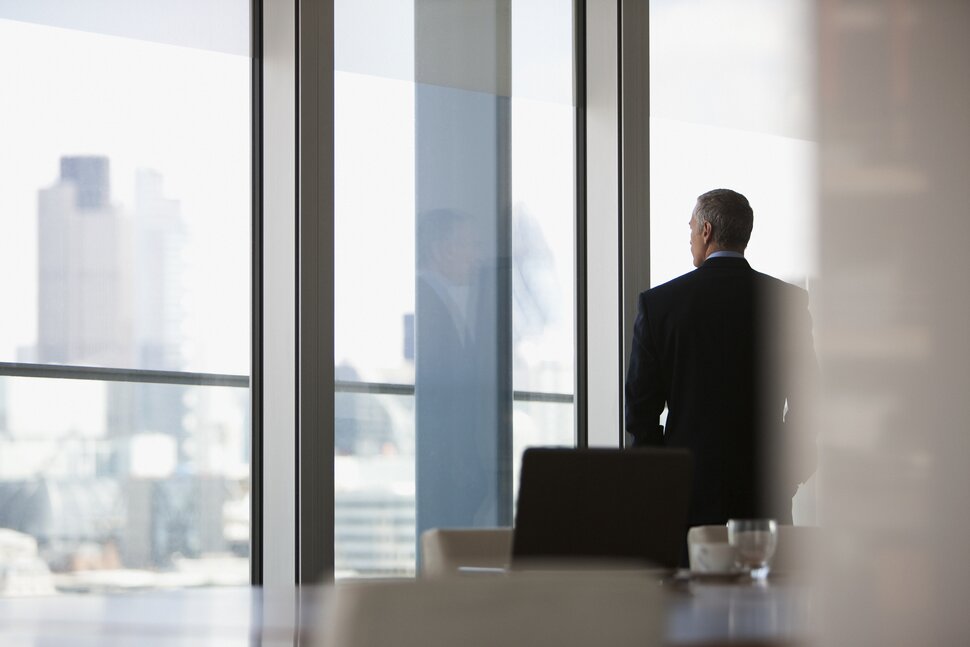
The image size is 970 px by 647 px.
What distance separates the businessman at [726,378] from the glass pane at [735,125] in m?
1.26

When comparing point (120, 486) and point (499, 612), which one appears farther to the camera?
point (120, 486)

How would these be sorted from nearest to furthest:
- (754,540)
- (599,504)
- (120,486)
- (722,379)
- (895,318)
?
(599,504) < (754,540) < (722,379) < (120,486) < (895,318)

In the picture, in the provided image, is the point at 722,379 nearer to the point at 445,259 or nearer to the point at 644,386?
the point at 644,386

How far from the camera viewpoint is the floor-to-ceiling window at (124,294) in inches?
131

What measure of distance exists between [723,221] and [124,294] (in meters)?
1.72

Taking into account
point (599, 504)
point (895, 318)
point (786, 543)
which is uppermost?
point (895, 318)

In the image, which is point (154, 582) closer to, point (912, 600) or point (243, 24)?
point (243, 24)

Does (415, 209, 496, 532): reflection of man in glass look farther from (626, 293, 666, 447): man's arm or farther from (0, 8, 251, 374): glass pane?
(626, 293, 666, 447): man's arm

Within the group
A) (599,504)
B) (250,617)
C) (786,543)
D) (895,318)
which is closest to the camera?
(250,617)

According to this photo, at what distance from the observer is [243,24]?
3.70m

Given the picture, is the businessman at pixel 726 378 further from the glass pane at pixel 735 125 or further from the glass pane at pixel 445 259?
the glass pane at pixel 735 125

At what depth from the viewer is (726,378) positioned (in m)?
3.33

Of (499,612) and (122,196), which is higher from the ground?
(122,196)

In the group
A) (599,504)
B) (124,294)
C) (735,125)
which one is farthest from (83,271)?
(735,125)
